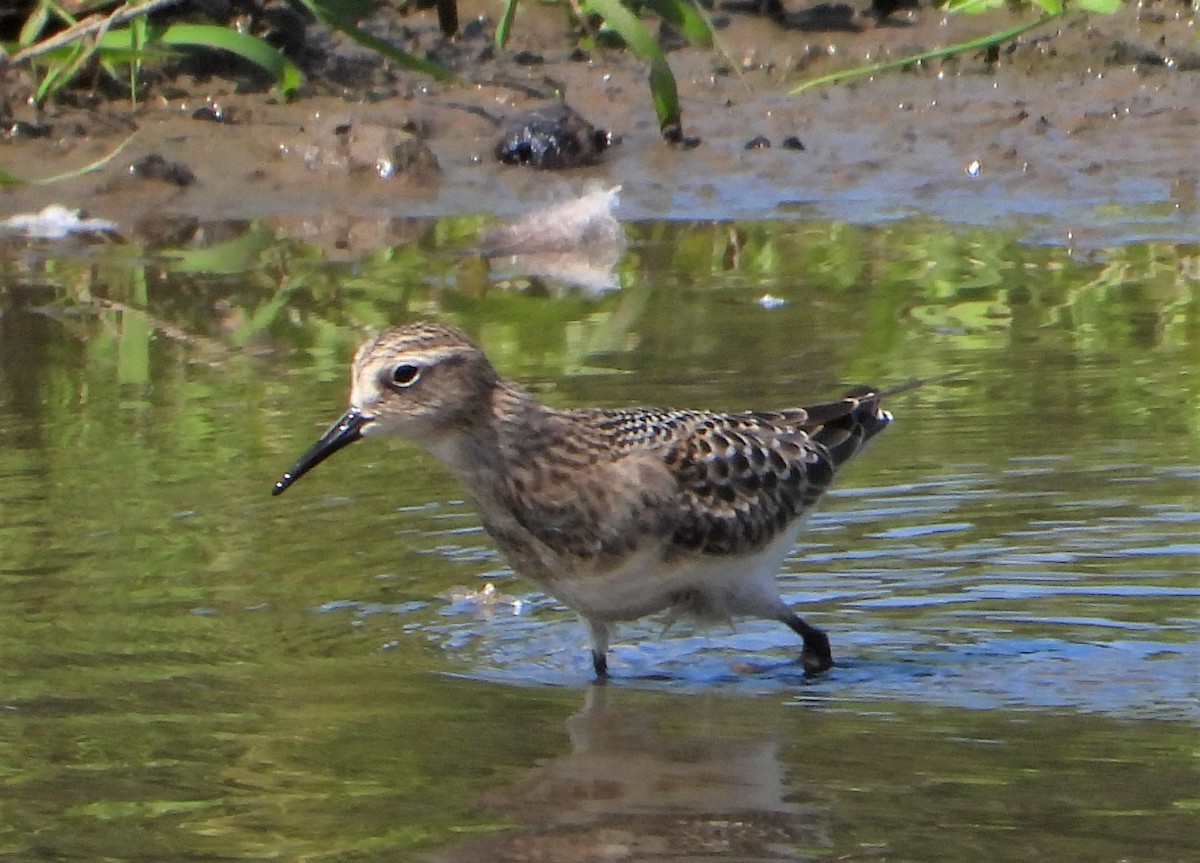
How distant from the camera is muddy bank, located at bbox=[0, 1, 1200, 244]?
37.8 feet

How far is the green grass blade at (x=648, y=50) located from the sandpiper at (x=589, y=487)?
16.5 ft

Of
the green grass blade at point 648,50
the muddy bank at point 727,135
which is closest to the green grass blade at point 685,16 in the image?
the green grass blade at point 648,50

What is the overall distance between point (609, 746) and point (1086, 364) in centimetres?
391

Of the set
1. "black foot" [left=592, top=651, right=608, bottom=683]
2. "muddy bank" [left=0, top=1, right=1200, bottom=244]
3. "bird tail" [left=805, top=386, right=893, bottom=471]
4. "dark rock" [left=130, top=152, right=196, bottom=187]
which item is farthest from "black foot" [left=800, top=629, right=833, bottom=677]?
"dark rock" [left=130, top=152, right=196, bottom=187]

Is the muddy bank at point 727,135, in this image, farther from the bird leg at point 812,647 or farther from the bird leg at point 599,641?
the bird leg at point 599,641

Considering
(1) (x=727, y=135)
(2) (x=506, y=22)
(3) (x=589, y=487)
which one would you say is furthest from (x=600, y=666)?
(1) (x=727, y=135)

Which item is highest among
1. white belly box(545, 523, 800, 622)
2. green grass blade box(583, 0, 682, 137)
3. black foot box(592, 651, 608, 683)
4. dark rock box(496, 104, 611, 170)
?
green grass blade box(583, 0, 682, 137)

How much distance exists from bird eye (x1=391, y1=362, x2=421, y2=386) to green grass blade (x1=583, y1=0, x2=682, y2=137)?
5540mm

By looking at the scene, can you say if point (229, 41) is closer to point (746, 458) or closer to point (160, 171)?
point (160, 171)

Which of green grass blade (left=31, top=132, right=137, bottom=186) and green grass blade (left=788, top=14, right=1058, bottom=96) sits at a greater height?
green grass blade (left=788, top=14, right=1058, bottom=96)

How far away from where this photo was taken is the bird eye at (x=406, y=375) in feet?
18.8

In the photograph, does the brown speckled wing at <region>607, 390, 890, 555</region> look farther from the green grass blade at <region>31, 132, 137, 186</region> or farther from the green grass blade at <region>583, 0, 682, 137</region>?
the green grass blade at <region>31, 132, 137, 186</region>

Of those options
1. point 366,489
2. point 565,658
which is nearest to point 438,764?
point 565,658

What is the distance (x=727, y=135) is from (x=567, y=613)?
626 centimetres
